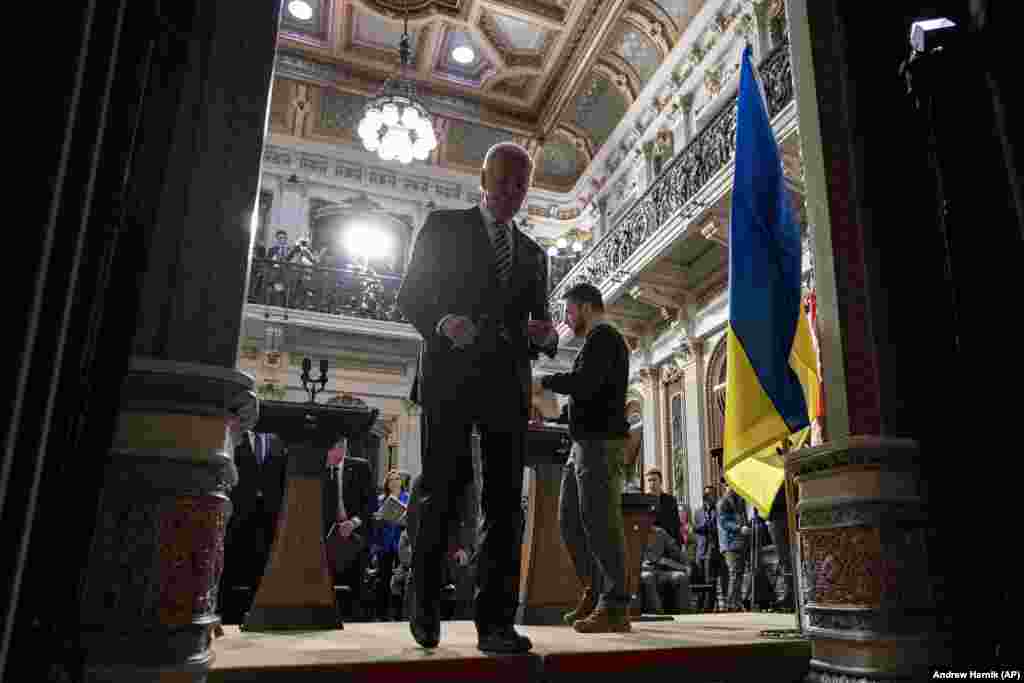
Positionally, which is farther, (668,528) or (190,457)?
(668,528)

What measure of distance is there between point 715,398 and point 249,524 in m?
7.00

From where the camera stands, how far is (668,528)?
7.02 metres

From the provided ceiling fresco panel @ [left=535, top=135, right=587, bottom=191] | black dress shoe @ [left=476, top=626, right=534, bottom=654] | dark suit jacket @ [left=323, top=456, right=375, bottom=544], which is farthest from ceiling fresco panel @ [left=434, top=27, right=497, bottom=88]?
black dress shoe @ [left=476, top=626, right=534, bottom=654]

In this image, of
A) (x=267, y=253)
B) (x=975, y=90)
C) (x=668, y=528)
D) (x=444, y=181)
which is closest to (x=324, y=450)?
(x=975, y=90)

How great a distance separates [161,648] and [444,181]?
14201 mm

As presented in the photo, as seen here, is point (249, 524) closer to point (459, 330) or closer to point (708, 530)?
point (459, 330)

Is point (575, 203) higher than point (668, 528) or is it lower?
higher

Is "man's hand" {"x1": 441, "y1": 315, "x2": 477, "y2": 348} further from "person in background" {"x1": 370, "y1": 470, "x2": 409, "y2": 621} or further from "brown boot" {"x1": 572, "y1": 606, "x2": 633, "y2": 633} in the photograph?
"person in background" {"x1": 370, "y1": 470, "x2": 409, "y2": 621}

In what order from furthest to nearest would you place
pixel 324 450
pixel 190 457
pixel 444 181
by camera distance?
pixel 444 181 < pixel 324 450 < pixel 190 457

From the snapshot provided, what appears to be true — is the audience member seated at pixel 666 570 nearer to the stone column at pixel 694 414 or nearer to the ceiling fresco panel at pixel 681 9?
the stone column at pixel 694 414

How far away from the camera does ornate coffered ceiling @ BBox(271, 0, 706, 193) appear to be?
11602 mm

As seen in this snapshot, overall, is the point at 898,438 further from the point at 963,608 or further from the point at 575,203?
the point at 575,203

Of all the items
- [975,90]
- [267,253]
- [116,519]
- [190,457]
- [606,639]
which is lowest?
[606,639]

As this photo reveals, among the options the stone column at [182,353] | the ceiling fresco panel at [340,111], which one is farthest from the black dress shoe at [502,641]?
the ceiling fresco panel at [340,111]
